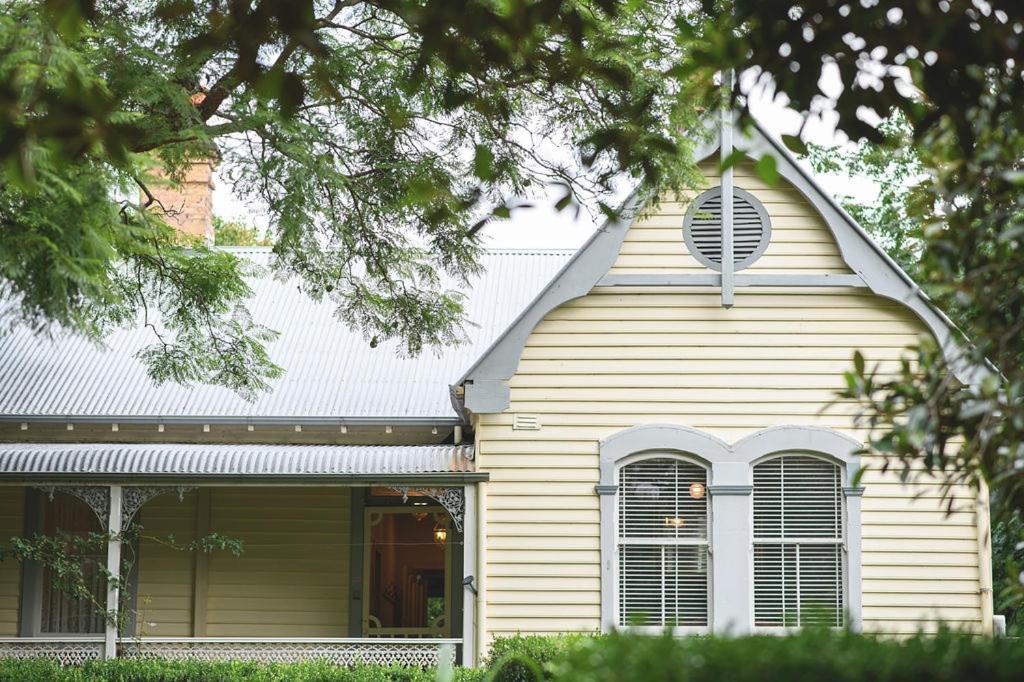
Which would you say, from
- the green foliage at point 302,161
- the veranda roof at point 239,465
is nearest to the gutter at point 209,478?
the veranda roof at point 239,465

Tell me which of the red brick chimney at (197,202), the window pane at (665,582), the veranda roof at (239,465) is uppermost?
the red brick chimney at (197,202)

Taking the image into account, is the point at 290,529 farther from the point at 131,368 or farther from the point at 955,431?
the point at 955,431

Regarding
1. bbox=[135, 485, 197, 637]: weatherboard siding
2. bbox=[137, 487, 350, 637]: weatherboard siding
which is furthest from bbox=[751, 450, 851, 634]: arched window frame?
bbox=[135, 485, 197, 637]: weatherboard siding

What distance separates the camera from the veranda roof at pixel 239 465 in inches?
524

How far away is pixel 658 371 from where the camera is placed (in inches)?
522

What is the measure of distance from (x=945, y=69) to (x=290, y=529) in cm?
1260

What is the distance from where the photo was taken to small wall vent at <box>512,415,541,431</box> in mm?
13164

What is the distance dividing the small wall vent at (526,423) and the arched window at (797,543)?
2.35m

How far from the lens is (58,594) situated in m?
15.6

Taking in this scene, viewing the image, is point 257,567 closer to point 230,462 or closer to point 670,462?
point 230,462

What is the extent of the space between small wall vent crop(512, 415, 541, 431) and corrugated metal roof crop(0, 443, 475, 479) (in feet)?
2.08

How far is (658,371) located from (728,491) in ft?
4.71

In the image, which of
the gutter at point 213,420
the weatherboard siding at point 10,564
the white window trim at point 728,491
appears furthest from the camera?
the weatherboard siding at point 10,564

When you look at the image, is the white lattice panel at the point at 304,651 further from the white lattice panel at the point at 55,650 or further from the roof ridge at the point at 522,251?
the roof ridge at the point at 522,251
